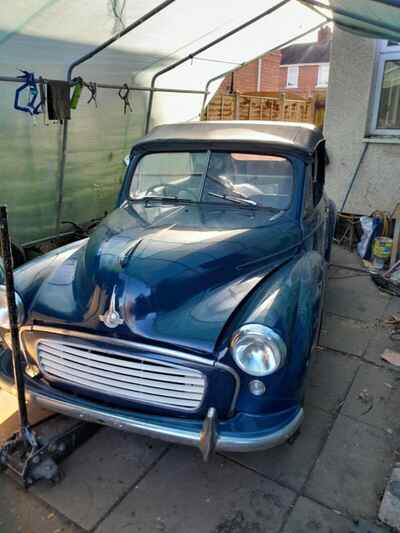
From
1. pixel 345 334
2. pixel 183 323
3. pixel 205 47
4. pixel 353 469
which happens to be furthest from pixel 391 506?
pixel 205 47

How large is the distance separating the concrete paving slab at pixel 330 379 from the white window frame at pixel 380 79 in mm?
3901

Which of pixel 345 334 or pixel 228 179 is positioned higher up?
pixel 228 179

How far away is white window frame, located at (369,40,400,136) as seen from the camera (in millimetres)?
5828

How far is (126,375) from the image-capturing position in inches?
84.3

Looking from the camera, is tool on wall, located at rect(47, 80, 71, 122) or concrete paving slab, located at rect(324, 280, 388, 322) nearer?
concrete paving slab, located at rect(324, 280, 388, 322)

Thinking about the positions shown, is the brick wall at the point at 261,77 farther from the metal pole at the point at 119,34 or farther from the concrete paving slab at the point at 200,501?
the concrete paving slab at the point at 200,501

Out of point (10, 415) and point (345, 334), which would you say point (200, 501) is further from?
point (345, 334)

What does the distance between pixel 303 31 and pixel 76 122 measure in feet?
13.9

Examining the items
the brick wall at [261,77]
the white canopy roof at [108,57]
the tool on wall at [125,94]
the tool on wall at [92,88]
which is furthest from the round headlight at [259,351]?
the brick wall at [261,77]

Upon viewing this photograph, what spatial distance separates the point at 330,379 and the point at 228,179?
5.67 feet

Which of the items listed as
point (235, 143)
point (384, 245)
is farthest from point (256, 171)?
point (384, 245)

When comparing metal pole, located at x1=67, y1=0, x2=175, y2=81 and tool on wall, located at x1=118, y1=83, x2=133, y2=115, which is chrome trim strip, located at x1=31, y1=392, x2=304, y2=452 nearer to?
metal pole, located at x1=67, y1=0, x2=175, y2=81

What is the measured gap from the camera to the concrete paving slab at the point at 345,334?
12.3 ft

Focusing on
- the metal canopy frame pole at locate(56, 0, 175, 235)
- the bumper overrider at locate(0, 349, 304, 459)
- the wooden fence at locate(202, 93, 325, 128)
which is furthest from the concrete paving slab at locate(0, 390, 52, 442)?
the wooden fence at locate(202, 93, 325, 128)
